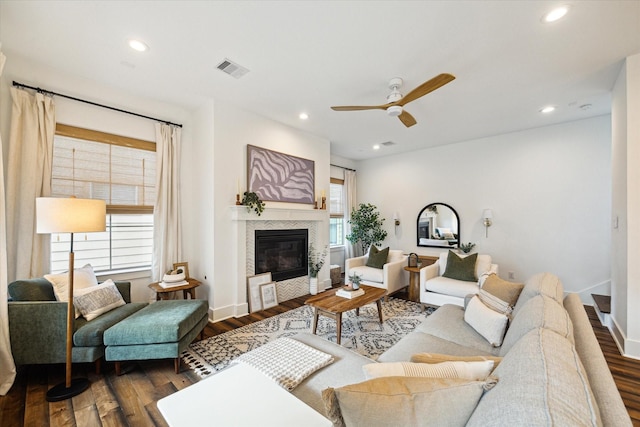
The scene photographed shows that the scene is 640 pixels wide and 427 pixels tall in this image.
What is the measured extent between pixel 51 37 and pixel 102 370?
9.70 ft

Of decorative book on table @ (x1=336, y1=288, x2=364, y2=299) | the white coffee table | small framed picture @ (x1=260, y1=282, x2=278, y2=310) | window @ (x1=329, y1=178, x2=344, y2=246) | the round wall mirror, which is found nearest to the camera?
the white coffee table

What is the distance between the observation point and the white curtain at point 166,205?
138 inches

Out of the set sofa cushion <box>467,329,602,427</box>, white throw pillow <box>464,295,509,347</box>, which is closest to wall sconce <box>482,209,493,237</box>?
white throw pillow <box>464,295,509,347</box>

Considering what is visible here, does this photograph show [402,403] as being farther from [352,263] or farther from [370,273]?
[352,263]

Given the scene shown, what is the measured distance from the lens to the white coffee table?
Answer: 1.03m

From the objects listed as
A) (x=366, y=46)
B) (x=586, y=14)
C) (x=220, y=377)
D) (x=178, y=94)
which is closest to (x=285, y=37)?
(x=366, y=46)

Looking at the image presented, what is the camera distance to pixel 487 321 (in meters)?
2.03

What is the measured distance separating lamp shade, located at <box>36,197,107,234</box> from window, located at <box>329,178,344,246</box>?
4.58 m

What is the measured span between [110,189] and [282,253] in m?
2.47

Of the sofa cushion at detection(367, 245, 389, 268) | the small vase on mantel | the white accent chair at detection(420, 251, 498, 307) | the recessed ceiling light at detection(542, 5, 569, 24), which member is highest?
the recessed ceiling light at detection(542, 5, 569, 24)

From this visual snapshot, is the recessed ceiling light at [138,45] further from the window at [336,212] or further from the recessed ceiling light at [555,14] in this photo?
the window at [336,212]

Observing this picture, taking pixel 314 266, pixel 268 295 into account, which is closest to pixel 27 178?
pixel 268 295

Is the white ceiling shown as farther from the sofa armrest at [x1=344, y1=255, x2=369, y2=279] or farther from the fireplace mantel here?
the sofa armrest at [x1=344, y1=255, x2=369, y2=279]

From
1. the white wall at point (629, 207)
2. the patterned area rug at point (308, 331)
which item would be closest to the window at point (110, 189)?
the patterned area rug at point (308, 331)
